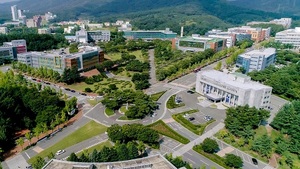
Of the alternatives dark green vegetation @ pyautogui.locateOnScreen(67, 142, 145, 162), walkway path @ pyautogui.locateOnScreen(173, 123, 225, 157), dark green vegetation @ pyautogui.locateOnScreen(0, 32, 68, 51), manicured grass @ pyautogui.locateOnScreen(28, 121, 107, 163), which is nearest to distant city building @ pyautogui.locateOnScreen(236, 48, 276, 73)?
walkway path @ pyautogui.locateOnScreen(173, 123, 225, 157)

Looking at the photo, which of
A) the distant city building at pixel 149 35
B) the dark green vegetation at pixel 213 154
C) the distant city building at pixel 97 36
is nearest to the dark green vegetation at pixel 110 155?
the dark green vegetation at pixel 213 154

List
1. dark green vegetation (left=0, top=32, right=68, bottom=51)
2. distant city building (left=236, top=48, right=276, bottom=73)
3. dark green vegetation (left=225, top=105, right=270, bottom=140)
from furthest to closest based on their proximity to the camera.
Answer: dark green vegetation (left=0, top=32, right=68, bottom=51) < distant city building (left=236, top=48, right=276, bottom=73) < dark green vegetation (left=225, top=105, right=270, bottom=140)

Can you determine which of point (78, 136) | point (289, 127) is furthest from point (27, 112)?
point (289, 127)

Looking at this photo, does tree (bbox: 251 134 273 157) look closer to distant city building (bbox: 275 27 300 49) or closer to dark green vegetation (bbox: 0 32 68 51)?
distant city building (bbox: 275 27 300 49)

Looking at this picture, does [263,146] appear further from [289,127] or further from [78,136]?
[78,136]

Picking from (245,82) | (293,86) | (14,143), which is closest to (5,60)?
(14,143)

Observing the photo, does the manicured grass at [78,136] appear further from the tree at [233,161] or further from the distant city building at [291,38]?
the distant city building at [291,38]
